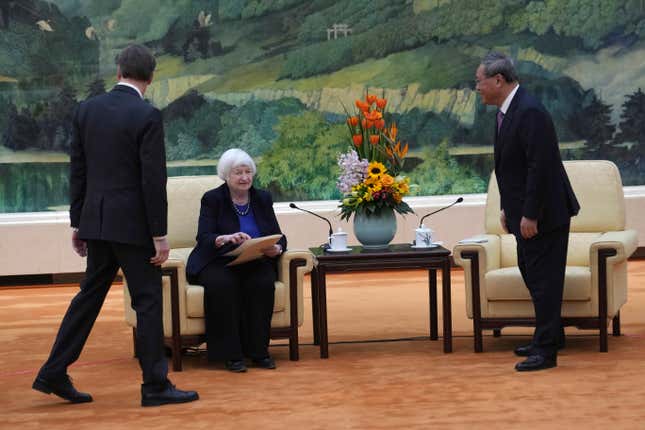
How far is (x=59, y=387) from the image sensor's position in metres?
4.85

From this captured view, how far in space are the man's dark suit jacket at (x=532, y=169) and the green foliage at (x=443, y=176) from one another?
4582 mm

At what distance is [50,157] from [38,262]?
918 mm

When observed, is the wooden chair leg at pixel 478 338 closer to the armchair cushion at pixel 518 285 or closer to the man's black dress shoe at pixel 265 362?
the armchair cushion at pixel 518 285

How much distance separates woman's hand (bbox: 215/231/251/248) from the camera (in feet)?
18.7

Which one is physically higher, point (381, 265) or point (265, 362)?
point (381, 265)

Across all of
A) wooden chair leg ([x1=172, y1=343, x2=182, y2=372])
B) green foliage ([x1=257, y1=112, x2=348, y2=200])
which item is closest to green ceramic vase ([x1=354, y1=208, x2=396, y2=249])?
wooden chair leg ([x1=172, y1=343, x2=182, y2=372])

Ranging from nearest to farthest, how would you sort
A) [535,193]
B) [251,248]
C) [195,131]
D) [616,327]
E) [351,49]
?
[535,193] < [251,248] < [616,327] < [195,131] < [351,49]

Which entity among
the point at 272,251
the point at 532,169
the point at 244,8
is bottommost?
the point at 272,251

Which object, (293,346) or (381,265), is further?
(381,265)

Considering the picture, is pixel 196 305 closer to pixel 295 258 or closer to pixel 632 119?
pixel 295 258

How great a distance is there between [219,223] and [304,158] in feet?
13.7

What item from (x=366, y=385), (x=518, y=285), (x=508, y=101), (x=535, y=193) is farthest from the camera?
(x=518, y=285)

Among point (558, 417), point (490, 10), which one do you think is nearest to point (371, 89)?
point (490, 10)

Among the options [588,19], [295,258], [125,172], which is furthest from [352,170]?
[588,19]
